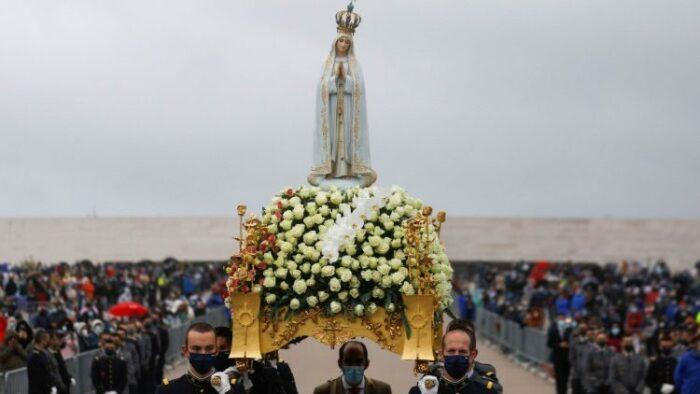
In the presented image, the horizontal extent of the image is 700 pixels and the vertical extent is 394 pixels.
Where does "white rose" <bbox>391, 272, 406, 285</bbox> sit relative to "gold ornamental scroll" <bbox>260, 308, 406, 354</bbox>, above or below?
above

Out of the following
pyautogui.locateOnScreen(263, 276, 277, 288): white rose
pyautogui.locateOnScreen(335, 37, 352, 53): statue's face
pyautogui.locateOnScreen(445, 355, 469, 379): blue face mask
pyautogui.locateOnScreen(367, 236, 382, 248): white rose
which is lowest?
pyautogui.locateOnScreen(445, 355, 469, 379): blue face mask

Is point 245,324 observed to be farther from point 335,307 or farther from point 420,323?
point 420,323

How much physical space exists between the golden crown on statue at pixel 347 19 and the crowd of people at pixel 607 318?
24.6 ft

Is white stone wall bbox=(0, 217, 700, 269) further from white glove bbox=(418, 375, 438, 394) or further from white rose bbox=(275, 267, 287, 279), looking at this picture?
white glove bbox=(418, 375, 438, 394)

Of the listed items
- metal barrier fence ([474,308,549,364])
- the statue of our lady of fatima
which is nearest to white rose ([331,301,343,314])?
the statue of our lady of fatima

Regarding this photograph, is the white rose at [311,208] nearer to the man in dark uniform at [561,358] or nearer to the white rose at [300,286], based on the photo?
the white rose at [300,286]

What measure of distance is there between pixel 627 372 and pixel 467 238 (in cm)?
5618

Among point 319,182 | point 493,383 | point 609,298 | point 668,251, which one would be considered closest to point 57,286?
point 609,298

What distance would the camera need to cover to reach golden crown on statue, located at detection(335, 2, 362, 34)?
1409cm

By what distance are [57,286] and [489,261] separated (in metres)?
38.9

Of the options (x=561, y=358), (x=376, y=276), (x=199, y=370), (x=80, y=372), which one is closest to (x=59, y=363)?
(x=80, y=372)

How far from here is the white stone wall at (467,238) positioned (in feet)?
251

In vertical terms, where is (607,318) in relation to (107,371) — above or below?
above

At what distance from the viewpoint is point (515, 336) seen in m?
36.8
